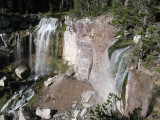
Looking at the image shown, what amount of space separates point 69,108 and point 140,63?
6833mm

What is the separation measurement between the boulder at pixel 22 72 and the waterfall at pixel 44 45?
3.37ft

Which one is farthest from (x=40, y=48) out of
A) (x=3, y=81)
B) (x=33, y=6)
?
(x=33, y=6)

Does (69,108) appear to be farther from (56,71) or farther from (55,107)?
(56,71)

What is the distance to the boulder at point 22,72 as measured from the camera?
1602 cm

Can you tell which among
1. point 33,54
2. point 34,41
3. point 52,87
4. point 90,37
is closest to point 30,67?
point 33,54

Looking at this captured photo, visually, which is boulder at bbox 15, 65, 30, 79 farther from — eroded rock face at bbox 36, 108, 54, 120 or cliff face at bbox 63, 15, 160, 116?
eroded rock face at bbox 36, 108, 54, 120

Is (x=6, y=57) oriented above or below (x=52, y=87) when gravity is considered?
above

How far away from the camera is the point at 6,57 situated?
17547 mm

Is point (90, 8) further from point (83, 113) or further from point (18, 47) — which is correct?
point (83, 113)

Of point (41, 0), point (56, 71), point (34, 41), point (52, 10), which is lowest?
point (56, 71)

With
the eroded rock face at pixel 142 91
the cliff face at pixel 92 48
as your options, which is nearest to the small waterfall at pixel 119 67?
the eroded rock face at pixel 142 91

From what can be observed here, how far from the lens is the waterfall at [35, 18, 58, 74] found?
640 inches

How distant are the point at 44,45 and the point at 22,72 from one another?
3723 mm

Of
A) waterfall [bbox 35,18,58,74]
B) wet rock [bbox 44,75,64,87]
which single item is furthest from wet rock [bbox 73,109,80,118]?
waterfall [bbox 35,18,58,74]
